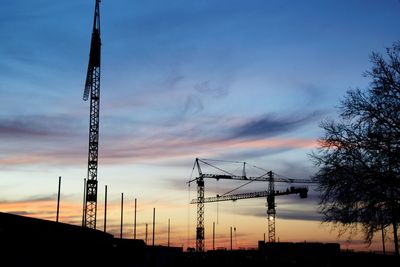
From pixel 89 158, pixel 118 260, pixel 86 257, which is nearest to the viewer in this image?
pixel 86 257

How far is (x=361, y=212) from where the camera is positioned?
2647 centimetres

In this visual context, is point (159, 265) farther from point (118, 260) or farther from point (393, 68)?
point (393, 68)

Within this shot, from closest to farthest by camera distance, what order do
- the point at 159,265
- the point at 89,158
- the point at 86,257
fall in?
1. the point at 86,257
2. the point at 159,265
3. the point at 89,158

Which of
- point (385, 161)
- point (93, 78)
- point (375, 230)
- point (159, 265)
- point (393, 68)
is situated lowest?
point (159, 265)

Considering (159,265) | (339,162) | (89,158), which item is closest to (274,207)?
(89,158)

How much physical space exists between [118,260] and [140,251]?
678 cm

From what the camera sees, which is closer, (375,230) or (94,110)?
(375,230)

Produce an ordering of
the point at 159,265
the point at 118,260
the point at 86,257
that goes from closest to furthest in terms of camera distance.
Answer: the point at 86,257, the point at 118,260, the point at 159,265

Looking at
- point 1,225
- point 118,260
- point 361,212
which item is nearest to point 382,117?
point 361,212

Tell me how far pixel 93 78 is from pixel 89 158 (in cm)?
1572

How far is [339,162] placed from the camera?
27.8m

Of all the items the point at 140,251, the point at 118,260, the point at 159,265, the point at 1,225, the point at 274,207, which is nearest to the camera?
the point at 1,225

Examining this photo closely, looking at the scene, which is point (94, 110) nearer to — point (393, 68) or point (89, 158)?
point (89, 158)

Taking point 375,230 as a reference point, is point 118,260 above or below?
below
